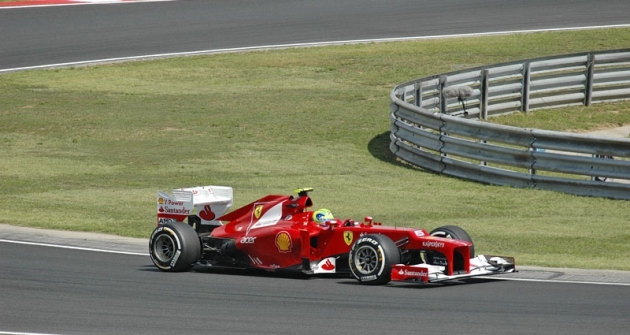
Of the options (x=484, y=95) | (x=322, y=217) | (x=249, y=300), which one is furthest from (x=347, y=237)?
(x=484, y=95)

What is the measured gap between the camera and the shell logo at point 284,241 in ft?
41.0

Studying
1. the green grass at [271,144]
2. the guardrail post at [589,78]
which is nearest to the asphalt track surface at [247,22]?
the green grass at [271,144]

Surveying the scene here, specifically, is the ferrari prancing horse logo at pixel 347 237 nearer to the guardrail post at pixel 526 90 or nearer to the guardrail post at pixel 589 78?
the guardrail post at pixel 526 90

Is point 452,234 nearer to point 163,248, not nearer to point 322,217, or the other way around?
point 322,217

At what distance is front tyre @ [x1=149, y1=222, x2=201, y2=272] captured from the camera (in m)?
12.9

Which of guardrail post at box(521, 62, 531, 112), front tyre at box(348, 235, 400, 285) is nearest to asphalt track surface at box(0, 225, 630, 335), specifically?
front tyre at box(348, 235, 400, 285)

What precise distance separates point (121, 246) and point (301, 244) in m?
3.45

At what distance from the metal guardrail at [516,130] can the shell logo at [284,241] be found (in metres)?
6.68

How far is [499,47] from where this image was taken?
32.6 m

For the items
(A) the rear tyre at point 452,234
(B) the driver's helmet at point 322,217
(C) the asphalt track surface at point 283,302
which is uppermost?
(B) the driver's helmet at point 322,217

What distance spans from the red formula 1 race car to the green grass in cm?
173

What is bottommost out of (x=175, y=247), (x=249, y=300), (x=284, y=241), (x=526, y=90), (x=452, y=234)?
(x=249, y=300)

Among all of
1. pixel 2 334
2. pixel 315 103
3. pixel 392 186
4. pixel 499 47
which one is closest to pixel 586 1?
pixel 499 47

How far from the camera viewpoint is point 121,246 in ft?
48.9
